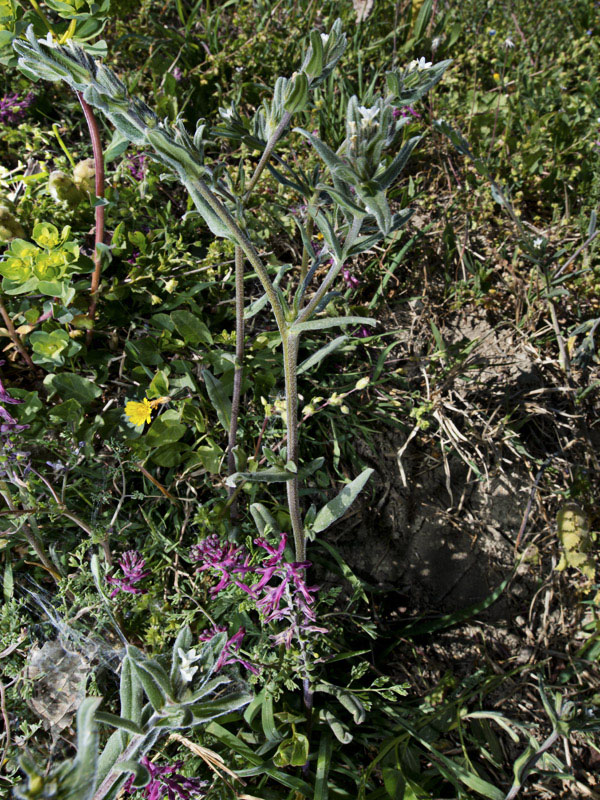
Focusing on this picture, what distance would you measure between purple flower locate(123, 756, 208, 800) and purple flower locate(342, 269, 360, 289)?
6.60 ft

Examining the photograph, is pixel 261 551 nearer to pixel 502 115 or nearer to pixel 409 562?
pixel 409 562

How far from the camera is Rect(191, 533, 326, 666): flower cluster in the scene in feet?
6.14

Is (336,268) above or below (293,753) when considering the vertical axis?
above

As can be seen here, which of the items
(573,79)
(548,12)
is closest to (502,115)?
(573,79)

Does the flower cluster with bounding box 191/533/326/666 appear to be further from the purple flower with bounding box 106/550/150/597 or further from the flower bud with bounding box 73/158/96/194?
the flower bud with bounding box 73/158/96/194

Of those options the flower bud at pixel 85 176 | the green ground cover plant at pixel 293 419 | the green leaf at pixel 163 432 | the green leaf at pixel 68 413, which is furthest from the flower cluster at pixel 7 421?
the flower bud at pixel 85 176

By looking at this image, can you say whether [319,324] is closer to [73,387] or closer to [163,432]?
[163,432]

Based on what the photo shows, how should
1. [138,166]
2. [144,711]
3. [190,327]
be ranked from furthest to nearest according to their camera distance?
[138,166] < [190,327] < [144,711]

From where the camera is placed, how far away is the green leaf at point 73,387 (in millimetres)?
2406

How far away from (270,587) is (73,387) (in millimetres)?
1204

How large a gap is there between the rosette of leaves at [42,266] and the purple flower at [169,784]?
1.67 meters

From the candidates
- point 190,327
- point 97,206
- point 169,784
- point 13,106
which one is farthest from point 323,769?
point 13,106

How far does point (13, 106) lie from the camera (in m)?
2.90

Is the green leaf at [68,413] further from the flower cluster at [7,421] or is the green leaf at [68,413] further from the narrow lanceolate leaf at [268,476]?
the narrow lanceolate leaf at [268,476]
